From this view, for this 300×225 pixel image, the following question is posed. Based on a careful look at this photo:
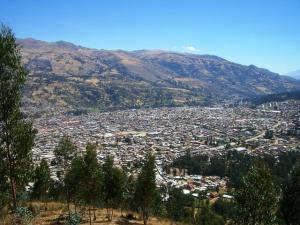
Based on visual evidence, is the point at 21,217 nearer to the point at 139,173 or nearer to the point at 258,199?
the point at 258,199

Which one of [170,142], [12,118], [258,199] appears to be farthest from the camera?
[170,142]

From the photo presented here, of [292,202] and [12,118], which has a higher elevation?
[12,118]

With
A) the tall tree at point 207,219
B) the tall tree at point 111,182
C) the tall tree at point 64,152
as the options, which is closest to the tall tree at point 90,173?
the tall tree at point 64,152

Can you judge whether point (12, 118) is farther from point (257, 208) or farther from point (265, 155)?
point (265, 155)

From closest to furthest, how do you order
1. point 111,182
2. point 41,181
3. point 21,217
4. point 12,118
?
1. point 21,217
2. point 12,118
3. point 111,182
4. point 41,181

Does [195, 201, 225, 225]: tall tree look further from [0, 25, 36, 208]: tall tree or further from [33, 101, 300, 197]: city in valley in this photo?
[0, 25, 36, 208]: tall tree

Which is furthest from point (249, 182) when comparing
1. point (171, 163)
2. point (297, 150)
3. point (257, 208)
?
point (297, 150)

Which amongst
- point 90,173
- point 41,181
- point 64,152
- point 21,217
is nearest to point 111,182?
point 90,173
